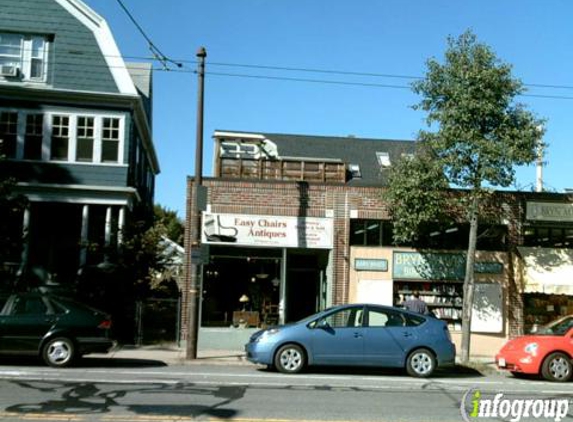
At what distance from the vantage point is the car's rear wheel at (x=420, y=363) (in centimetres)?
1387

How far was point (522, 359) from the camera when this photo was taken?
13945 millimetres

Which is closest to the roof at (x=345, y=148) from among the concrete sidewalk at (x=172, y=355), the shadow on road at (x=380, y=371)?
the concrete sidewalk at (x=172, y=355)

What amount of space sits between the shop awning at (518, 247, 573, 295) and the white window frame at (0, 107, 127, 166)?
43.4 ft

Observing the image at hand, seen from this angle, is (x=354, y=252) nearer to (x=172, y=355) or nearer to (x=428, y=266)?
(x=428, y=266)

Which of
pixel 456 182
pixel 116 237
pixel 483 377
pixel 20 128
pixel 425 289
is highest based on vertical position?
pixel 20 128

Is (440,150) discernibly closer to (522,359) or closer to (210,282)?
(522,359)

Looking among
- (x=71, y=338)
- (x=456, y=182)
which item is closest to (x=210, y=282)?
(x=71, y=338)

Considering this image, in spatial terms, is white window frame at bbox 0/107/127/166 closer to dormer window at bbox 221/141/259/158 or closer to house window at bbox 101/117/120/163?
house window at bbox 101/117/120/163

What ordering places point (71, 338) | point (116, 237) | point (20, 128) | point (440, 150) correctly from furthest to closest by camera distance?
point (20, 128) → point (116, 237) → point (440, 150) → point (71, 338)

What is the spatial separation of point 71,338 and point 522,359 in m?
9.08

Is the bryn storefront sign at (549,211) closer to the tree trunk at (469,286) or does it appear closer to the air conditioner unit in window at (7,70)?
the tree trunk at (469,286)

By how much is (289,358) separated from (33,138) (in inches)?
537

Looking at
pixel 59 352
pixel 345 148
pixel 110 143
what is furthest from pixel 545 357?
pixel 345 148

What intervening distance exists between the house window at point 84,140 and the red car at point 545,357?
15070 mm
